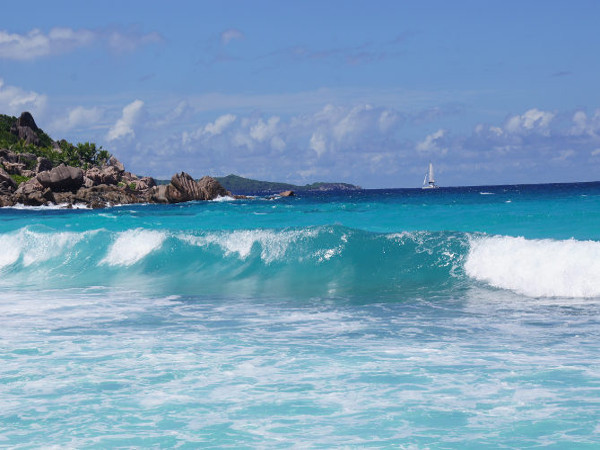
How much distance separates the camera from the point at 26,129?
14800cm

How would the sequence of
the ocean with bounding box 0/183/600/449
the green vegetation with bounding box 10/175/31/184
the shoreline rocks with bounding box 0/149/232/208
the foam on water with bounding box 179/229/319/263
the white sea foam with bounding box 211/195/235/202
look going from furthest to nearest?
the green vegetation with bounding box 10/175/31/184, the white sea foam with bounding box 211/195/235/202, the shoreline rocks with bounding box 0/149/232/208, the foam on water with bounding box 179/229/319/263, the ocean with bounding box 0/183/600/449

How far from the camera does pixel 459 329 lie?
1121 cm

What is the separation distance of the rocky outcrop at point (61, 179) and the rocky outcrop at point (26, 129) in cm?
6268

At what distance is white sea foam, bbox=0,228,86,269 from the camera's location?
25.6 metres

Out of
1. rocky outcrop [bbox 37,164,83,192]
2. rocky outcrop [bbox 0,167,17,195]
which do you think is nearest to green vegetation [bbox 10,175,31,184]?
rocky outcrop [bbox 0,167,17,195]

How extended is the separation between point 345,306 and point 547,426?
7.96m

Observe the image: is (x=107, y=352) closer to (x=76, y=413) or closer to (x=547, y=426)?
(x=76, y=413)

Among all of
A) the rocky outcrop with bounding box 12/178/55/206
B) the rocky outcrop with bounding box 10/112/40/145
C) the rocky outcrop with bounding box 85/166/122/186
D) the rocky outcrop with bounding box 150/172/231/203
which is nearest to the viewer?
the rocky outcrop with bounding box 12/178/55/206

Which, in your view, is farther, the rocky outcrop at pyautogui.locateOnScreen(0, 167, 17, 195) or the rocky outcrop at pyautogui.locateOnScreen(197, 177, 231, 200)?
the rocky outcrop at pyautogui.locateOnScreen(197, 177, 231, 200)

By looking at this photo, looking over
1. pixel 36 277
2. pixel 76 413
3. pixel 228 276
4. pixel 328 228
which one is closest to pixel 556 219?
pixel 328 228

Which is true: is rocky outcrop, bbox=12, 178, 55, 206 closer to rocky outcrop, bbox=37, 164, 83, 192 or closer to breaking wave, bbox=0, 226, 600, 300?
rocky outcrop, bbox=37, 164, 83, 192

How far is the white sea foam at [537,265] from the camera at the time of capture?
15.9 m

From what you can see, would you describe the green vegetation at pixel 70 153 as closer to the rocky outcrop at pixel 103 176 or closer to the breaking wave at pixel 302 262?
the rocky outcrop at pixel 103 176

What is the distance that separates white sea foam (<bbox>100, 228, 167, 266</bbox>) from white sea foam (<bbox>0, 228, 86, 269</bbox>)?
227 cm
